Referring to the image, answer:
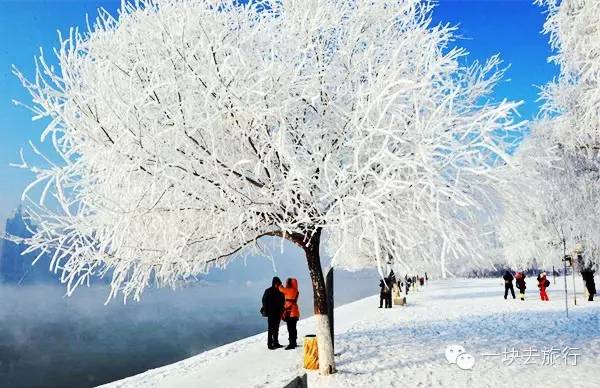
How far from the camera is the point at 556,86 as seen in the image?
1280 centimetres

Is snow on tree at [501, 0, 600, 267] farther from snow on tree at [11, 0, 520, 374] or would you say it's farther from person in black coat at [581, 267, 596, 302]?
person in black coat at [581, 267, 596, 302]

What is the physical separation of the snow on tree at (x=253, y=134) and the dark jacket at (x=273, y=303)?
273 centimetres

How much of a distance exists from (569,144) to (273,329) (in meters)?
9.78

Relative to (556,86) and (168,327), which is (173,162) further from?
(168,327)

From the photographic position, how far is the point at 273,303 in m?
11.4

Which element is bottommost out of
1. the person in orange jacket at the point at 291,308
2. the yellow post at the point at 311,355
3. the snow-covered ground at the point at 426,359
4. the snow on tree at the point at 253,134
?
the snow-covered ground at the point at 426,359

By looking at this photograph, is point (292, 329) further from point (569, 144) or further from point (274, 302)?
point (569, 144)

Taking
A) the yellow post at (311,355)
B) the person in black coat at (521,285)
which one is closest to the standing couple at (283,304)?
the yellow post at (311,355)

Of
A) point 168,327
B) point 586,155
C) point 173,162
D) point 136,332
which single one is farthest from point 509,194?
point 168,327

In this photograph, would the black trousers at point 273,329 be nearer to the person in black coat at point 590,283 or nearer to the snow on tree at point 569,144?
the snow on tree at point 569,144

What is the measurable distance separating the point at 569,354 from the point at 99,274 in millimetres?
9506

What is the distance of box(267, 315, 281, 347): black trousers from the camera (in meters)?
11.7

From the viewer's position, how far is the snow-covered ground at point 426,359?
8016 millimetres

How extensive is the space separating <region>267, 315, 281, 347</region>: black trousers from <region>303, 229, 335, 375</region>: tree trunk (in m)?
2.96
